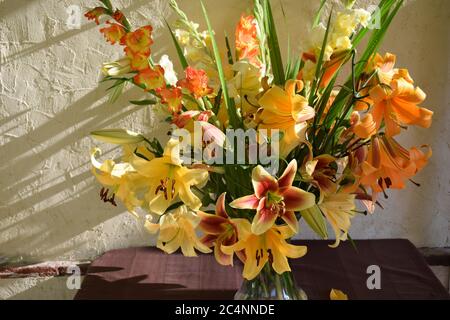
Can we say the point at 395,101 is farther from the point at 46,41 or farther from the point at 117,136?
the point at 46,41

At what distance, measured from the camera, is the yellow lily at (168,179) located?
2.68 ft

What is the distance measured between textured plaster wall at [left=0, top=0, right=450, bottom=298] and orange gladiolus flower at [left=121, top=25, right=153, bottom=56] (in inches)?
21.7

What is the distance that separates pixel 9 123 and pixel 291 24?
2.28 feet

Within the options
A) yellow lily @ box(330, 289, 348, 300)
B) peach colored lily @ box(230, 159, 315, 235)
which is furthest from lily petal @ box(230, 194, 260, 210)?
yellow lily @ box(330, 289, 348, 300)

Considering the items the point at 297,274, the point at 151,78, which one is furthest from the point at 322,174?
the point at 297,274

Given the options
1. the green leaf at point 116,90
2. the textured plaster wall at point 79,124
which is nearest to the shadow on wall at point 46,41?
the textured plaster wall at point 79,124

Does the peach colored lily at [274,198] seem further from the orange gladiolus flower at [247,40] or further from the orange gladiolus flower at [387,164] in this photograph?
the orange gladiolus flower at [247,40]

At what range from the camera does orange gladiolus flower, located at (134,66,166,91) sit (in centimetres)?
81

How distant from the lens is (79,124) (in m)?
1.39

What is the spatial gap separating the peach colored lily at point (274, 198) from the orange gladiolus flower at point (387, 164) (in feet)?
0.31

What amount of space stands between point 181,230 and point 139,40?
0.28 m

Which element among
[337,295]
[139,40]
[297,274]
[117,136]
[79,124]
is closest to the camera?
[139,40]

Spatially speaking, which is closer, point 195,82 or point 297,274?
point 195,82
